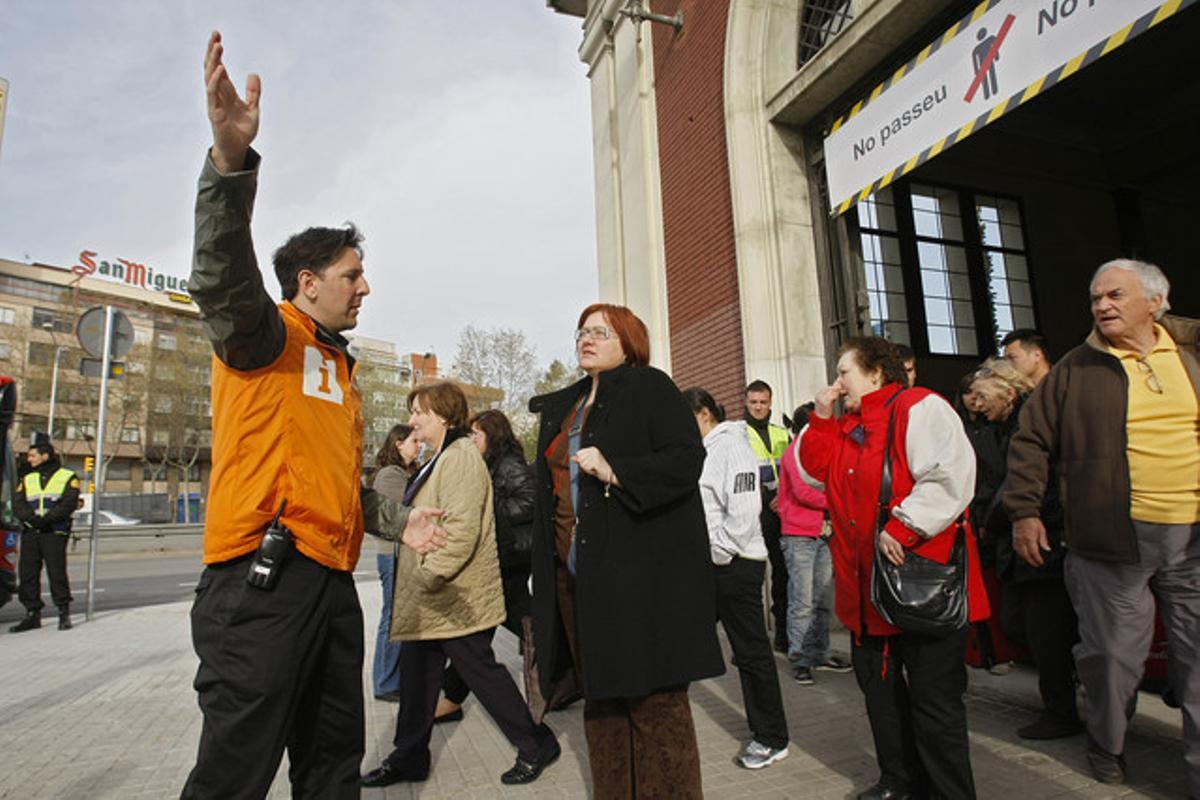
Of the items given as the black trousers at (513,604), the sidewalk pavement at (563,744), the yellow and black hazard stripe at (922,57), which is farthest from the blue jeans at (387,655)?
the yellow and black hazard stripe at (922,57)

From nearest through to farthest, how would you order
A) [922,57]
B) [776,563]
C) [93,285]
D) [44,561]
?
[922,57]
[776,563]
[44,561]
[93,285]

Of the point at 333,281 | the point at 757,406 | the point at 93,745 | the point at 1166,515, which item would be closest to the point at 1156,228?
the point at 757,406

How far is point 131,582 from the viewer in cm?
1434

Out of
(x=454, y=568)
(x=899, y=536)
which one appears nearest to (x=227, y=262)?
(x=454, y=568)

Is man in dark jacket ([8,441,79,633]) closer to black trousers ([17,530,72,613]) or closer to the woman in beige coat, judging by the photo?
black trousers ([17,530,72,613])

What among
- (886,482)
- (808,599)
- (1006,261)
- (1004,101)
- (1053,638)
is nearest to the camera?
(886,482)

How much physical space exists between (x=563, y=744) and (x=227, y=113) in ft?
12.0

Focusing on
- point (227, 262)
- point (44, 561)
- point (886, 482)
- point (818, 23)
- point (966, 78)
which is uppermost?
point (818, 23)

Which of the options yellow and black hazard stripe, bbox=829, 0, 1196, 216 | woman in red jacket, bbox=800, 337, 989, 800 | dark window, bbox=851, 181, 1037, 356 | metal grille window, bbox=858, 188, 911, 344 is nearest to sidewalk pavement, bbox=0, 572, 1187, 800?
woman in red jacket, bbox=800, 337, 989, 800

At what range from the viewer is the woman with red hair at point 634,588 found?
2.46 meters

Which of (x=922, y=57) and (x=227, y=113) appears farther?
(x=922, y=57)

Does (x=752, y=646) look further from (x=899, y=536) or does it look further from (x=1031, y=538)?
(x=1031, y=538)

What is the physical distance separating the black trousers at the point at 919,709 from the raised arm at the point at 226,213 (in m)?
2.74

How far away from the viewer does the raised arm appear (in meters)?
1.72
